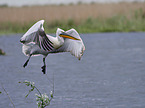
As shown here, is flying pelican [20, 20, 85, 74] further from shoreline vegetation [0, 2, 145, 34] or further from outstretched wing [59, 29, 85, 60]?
shoreline vegetation [0, 2, 145, 34]

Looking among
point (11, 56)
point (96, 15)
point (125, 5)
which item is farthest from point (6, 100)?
point (125, 5)

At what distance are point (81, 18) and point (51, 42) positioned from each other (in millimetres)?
36720

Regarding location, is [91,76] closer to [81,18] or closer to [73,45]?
[73,45]

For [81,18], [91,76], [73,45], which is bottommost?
[81,18]

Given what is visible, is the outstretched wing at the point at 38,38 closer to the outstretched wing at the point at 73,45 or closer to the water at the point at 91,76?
the outstretched wing at the point at 73,45

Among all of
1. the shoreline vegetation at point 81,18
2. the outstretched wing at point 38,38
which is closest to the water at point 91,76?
the shoreline vegetation at point 81,18

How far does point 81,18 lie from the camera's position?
139 ft

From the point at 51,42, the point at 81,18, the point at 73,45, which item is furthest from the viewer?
the point at 81,18

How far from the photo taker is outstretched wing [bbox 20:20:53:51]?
236 inches

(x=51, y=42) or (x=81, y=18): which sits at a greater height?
(x=51, y=42)

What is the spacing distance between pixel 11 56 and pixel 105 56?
6764 millimetres

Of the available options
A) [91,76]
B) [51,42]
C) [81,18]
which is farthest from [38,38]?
[81,18]

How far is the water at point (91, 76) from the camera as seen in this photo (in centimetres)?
1647

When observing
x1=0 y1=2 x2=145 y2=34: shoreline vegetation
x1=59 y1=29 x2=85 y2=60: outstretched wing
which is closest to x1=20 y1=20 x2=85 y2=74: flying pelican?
x1=59 y1=29 x2=85 y2=60: outstretched wing
